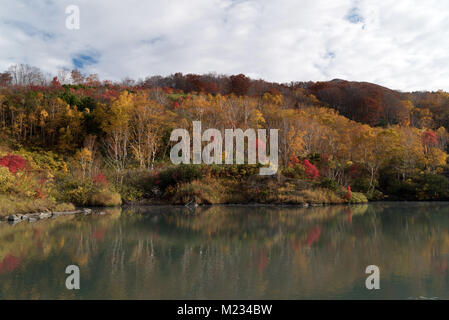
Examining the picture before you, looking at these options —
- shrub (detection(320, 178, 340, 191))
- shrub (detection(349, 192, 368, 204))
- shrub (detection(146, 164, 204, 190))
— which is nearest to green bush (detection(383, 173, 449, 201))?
shrub (detection(349, 192, 368, 204))

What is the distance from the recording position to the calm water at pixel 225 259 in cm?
510

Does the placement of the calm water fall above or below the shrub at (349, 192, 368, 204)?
above

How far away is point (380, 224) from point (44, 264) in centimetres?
1047

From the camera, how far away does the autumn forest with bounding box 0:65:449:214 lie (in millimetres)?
18406

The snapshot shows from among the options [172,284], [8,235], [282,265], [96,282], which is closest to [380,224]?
[282,265]

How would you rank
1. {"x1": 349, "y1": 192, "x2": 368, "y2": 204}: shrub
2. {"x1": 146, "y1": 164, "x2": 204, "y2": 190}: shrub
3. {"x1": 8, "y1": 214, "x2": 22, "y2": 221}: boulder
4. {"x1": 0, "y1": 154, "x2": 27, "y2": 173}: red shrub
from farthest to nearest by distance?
{"x1": 349, "y1": 192, "x2": 368, "y2": 204}: shrub → {"x1": 146, "y1": 164, "x2": 204, "y2": 190}: shrub → {"x1": 0, "y1": 154, "x2": 27, "y2": 173}: red shrub → {"x1": 8, "y1": 214, "x2": 22, "y2": 221}: boulder

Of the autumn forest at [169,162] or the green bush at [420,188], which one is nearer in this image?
the autumn forest at [169,162]

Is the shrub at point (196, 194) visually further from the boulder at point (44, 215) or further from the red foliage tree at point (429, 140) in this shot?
the red foliage tree at point (429, 140)

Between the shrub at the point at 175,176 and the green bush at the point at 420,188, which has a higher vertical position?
the shrub at the point at 175,176

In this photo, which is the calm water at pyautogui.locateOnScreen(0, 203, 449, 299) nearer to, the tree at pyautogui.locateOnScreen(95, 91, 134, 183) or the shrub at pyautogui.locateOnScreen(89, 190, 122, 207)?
the shrub at pyautogui.locateOnScreen(89, 190, 122, 207)

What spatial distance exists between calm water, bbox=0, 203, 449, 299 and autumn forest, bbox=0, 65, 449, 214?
20.3ft

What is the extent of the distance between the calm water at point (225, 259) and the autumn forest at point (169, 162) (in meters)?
6.19

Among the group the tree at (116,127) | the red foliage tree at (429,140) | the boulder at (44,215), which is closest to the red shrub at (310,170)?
the red foliage tree at (429,140)
